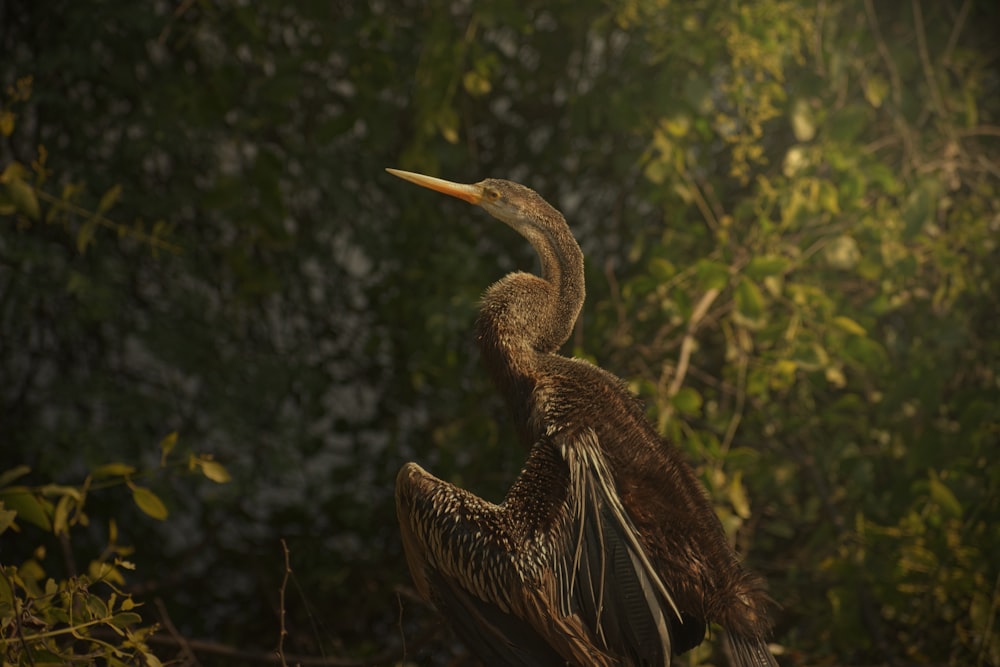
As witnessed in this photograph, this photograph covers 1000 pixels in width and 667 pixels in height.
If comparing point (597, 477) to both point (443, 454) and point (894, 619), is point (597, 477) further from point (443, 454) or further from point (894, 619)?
point (894, 619)

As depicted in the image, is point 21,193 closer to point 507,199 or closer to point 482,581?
point 507,199

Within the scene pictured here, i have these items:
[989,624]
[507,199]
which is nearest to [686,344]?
[989,624]

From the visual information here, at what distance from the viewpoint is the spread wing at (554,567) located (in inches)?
71.0

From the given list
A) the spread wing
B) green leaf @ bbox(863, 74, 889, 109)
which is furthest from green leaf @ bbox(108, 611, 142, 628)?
green leaf @ bbox(863, 74, 889, 109)

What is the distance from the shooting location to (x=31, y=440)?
3.32m

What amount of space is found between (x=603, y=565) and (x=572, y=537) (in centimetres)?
7

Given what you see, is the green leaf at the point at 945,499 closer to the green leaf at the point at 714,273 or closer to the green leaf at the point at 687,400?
the green leaf at the point at 687,400

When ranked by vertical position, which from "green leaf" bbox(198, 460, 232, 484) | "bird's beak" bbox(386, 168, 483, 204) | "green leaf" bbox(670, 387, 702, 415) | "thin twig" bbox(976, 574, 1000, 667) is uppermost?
"bird's beak" bbox(386, 168, 483, 204)

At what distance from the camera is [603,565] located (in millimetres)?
1831

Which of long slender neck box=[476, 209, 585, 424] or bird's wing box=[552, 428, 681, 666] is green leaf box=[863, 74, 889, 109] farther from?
bird's wing box=[552, 428, 681, 666]

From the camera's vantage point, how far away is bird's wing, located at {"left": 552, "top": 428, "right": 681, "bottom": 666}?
1.82 meters

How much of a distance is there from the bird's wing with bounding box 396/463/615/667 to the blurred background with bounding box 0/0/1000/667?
0.57 metres

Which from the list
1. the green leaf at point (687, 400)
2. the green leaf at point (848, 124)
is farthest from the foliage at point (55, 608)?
the green leaf at point (848, 124)

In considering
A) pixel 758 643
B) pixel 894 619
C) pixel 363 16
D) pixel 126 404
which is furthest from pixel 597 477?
pixel 894 619
